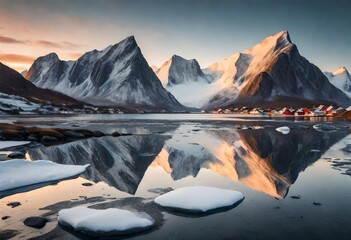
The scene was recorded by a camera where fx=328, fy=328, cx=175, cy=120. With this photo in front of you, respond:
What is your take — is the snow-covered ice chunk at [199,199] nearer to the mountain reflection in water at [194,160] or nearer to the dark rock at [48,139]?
the mountain reflection in water at [194,160]

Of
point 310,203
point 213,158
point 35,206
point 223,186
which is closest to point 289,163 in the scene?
point 213,158

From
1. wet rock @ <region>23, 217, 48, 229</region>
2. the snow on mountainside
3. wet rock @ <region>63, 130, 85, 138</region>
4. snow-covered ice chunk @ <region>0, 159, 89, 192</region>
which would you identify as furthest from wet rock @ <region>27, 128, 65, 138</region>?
the snow on mountainside

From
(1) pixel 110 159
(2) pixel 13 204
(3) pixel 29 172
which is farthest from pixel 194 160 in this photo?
(2) pixel 13 204

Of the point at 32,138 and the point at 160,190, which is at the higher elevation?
the point at 160,190

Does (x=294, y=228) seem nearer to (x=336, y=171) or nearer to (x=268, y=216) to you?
(x=268, y=216)

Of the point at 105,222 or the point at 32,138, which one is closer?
the point at 105,222

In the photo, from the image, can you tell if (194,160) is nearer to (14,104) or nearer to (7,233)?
(7,233)

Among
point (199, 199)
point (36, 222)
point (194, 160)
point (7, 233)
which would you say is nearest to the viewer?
point (7, 233)
